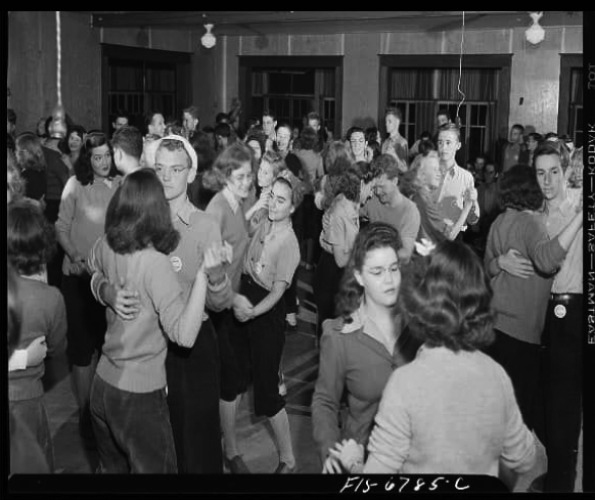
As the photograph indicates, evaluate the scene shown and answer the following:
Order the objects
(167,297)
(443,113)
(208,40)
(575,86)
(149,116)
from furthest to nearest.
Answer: (149,116), (208,40), (443,113), (575,86), (167,297)

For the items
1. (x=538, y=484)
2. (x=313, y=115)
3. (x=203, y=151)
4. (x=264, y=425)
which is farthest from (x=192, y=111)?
(x=538, y=484)

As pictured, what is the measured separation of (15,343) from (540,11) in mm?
1798

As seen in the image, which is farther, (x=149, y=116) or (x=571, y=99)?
(x=149, y=116)

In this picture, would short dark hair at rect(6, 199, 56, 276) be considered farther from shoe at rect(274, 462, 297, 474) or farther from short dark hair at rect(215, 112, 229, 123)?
short dark hair at rect(215, 112, 229, 123)

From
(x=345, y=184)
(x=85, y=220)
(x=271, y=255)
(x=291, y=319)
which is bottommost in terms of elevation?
(x=291, y=319)

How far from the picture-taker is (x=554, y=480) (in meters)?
2.85

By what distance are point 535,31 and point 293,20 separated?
80 cm

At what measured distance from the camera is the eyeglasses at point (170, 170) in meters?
2.70

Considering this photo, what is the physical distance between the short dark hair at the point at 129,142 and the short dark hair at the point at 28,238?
1.18 ft

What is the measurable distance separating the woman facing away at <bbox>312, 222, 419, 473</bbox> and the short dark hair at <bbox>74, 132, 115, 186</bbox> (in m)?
0.96

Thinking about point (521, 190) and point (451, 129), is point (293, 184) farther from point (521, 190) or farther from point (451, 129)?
point (521, 190)

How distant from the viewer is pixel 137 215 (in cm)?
246

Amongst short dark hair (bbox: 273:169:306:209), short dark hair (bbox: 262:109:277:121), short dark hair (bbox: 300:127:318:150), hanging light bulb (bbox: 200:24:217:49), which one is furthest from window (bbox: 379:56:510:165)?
hanging light bulb (bbox: 200:24:217:49)

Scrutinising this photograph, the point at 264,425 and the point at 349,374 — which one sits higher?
the point at 349,374
